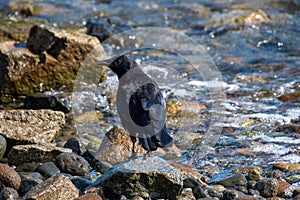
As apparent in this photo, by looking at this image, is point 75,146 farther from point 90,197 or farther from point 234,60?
point 234,60

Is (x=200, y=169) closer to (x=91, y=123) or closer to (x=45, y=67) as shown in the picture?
(x=91, y=123)

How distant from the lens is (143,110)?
193 inches

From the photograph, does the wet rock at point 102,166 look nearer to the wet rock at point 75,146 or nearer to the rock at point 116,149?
Result: the rock at point 116,149

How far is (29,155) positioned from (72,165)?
1.46ft

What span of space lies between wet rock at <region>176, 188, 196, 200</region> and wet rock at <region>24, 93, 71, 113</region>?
9.77ft

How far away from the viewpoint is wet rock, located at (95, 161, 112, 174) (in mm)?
5719

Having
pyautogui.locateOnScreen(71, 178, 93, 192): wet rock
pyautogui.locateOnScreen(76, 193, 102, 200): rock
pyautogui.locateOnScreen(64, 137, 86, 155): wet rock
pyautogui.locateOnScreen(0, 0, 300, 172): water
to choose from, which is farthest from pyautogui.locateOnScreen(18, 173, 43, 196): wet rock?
pyautogui.locateOnScreen(0, 0, 300, 172): water

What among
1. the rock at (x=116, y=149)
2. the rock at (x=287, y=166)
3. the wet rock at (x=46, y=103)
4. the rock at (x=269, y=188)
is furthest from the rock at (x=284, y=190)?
the wet rock at (x=46, y=103)

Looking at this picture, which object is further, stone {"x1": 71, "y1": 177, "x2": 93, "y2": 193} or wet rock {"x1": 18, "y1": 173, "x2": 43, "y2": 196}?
stone {"x1": 71, "y1": 177, "x2": 93, "y2": 193}

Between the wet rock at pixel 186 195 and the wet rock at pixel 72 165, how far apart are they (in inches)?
36.6

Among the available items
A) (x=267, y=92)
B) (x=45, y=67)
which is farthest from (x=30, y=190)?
(x=267, y=92)

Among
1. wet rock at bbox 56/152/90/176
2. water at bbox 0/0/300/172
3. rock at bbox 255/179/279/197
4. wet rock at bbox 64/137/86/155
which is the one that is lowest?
water at bbox 0/0/300/172

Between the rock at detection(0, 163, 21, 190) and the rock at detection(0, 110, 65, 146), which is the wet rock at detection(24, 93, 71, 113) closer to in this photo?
the rock at detection(0, 110, 65, 146)

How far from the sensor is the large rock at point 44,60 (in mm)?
8383
